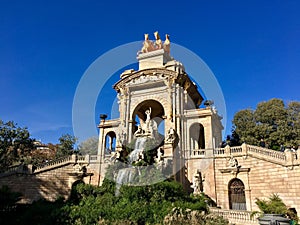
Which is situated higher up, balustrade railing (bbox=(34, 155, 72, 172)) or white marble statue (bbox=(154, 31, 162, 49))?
white marble statue (bbox=(154, 31, 162, 49))

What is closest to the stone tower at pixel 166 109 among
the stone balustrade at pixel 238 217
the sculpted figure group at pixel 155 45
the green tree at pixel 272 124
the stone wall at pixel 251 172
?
the sculpted figure group at pixel 155 45

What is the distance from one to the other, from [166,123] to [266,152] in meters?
8.93

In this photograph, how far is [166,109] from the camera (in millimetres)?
24031

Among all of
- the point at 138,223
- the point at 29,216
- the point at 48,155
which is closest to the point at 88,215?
the point at 138,223

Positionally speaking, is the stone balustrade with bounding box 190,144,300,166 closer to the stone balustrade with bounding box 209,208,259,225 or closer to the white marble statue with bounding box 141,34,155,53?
the stone balustrade with bounding box 209,208,259,225

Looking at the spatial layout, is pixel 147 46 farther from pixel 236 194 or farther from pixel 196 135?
pixel 236 194

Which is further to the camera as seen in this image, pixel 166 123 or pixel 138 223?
pixel 166 123

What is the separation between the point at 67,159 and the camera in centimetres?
2388

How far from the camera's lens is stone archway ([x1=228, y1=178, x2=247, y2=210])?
19.0 m

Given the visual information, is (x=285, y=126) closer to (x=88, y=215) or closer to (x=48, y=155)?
(x=88, y=215)

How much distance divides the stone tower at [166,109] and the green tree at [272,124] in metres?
3.11

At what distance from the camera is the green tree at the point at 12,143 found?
85.5 feet

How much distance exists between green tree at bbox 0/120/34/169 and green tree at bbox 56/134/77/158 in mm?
4635

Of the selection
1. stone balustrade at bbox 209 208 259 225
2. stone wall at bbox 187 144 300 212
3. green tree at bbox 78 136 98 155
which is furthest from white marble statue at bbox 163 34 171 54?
stone balustrade at bbox 209 208 259 225
